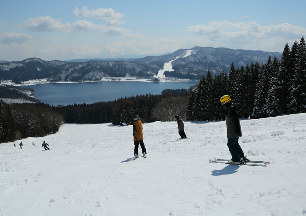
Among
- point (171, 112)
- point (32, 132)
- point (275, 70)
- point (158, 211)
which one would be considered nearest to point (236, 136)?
point (158, 211)

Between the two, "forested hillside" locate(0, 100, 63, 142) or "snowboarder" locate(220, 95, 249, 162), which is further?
"forested hillside" locate(0, 100, 63, 142)

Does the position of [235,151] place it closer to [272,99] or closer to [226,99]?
[226,99]

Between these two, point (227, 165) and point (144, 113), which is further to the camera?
point (144, 113)

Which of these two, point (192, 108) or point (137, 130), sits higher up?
point (137, 130)

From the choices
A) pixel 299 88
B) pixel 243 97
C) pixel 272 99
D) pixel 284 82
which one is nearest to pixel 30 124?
pixel 243 97

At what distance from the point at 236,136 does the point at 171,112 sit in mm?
59476

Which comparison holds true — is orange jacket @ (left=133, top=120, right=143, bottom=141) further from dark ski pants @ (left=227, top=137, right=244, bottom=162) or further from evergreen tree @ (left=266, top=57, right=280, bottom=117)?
evergreen tree @ (left=266, top=57, right=280, bottom=117)

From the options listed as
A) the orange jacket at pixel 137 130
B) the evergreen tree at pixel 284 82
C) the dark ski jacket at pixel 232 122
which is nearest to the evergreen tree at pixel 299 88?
the evergreen tree at pixel 284 82

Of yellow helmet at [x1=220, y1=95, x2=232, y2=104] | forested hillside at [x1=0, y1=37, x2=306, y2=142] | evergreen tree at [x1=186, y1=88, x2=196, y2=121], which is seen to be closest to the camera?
yellow helmet at [x1=220, y1=95, x2=232, y2=104]

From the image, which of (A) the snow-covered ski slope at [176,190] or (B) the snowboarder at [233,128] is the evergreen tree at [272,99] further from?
(B) the snowboarder at [233,128]

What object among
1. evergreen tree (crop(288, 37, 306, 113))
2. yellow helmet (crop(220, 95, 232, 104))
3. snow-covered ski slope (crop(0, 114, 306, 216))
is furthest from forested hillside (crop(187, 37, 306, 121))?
snow-covered ski slope (crop(0, 114, 306, 216))

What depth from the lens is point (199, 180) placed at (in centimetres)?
590

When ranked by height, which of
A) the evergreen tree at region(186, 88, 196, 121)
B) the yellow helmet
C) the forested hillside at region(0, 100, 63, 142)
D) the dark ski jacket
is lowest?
the forested hillside at region(0, 100, 63, 142)

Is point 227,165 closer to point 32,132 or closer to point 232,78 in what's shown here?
point 232,78
